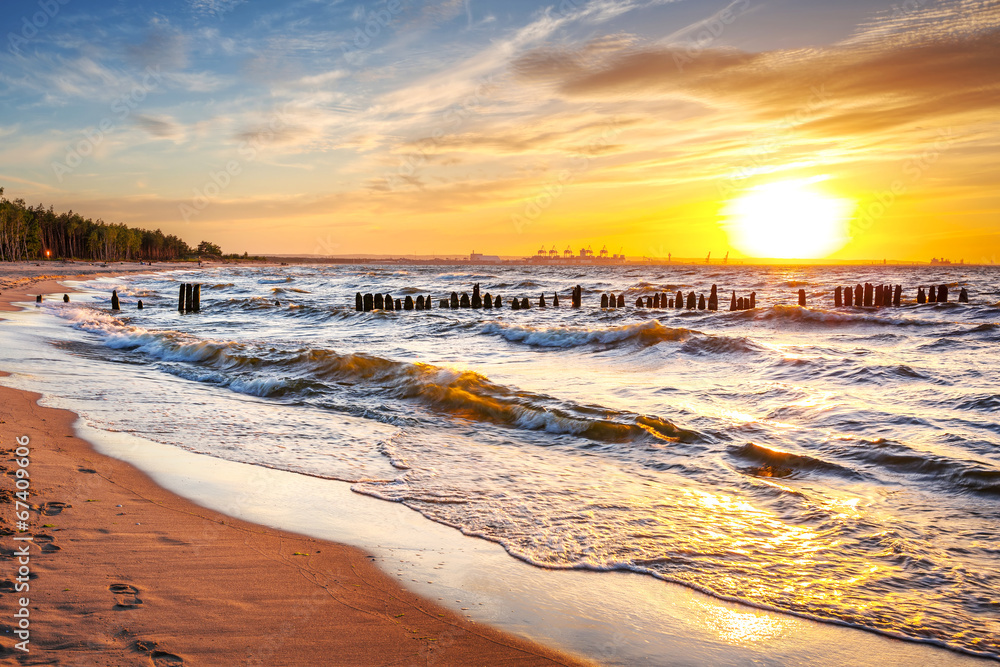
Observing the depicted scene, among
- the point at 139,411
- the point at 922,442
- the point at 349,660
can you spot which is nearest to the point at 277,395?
the point at 139,411

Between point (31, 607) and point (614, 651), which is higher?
point (31, 607)

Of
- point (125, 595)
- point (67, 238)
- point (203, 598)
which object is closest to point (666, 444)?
point (203, 598)

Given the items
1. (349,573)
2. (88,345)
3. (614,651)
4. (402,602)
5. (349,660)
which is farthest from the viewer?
(88,345)

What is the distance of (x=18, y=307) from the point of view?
85.4ft

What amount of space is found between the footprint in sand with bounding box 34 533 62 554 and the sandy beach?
2cm

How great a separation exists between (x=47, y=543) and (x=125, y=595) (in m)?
1.05

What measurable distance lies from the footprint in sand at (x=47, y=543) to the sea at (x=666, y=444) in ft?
8.88

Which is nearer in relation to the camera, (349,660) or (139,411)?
(349,660)

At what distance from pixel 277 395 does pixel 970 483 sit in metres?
10.7

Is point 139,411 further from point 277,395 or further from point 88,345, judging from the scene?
point 88,345

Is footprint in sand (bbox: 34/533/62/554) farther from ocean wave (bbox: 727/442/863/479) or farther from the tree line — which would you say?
the tree line

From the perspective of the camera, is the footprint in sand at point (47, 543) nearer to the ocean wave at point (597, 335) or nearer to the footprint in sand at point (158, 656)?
the footprint in sand at point (158, 656)

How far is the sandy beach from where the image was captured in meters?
3.09

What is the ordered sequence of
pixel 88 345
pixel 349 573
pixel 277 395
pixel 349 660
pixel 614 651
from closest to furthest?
pixel 349 660, pixel 614 651, pixel 349 573, pixel 277 395, pixel 88 345
